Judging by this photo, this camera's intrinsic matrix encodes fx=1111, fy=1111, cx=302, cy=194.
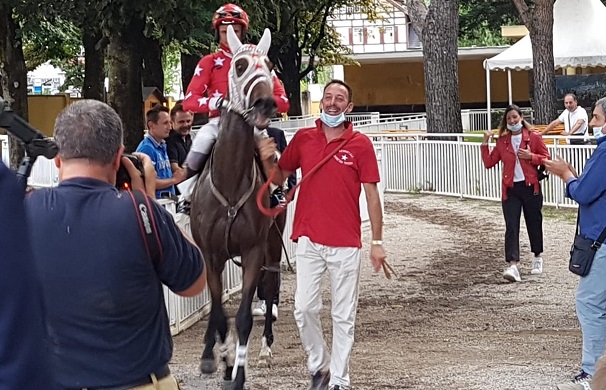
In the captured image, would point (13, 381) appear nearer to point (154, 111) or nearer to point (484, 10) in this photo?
point (154, 111)

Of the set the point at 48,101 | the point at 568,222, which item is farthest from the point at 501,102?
the point at 568,222

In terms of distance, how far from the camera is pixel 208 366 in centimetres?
868

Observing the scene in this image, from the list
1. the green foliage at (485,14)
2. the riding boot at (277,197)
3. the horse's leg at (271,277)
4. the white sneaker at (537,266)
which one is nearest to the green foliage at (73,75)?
the green foliage at (485,14)

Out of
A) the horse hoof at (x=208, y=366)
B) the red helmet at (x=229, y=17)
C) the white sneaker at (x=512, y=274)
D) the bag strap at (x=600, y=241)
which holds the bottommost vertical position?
the white sneaker at (x=512, y=274)

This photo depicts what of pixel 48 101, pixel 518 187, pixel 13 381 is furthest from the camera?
pixel 48 101

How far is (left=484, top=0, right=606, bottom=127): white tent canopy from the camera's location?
31.9 metres

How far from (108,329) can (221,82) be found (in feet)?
17.8

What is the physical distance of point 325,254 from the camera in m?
7.99

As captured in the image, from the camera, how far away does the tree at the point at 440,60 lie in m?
27.1

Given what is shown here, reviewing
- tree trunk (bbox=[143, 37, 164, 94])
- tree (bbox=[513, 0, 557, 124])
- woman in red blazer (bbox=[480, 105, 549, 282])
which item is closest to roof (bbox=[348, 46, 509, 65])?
tree (bbox=[513, 0, 557, 124])

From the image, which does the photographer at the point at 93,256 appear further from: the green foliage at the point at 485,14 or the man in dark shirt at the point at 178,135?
the green foliage at the point at 485,14

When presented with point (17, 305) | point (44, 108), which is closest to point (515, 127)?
point (17, 305)

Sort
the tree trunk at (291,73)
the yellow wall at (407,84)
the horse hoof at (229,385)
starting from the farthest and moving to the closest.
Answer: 1. the yellow wall at (407,84)
2. the tree trunk at (291,73)
3. the horse hoof at (229,385)

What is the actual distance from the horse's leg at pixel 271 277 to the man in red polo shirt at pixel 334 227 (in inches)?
57.4
